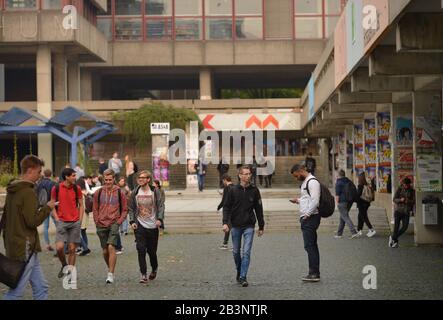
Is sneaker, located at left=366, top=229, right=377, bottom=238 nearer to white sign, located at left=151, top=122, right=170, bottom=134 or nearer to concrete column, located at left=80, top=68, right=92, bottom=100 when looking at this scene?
white sign, located at left=151, top=122, right=170, bottom=134

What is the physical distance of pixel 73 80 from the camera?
55.3m

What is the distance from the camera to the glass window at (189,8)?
56.1 metres

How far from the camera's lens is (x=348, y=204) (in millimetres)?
20469

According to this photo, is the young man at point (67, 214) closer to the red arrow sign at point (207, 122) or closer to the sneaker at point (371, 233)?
the sneaker at point (371, 233)

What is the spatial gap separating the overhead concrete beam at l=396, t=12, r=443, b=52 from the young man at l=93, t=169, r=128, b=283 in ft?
14.8

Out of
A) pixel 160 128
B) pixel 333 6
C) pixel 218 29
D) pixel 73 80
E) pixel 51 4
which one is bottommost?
pixel 160 128

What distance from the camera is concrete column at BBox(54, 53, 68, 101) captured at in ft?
171

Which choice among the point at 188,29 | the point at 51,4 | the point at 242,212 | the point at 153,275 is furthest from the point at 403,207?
the point at 188,29

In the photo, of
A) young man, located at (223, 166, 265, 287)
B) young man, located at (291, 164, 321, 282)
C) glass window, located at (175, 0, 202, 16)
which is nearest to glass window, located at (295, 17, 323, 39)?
glass window, located at (175, 0, 202, 16)

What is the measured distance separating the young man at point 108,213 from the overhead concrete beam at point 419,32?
4.52 m

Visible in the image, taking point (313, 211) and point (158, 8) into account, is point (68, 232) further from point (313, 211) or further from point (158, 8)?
point (158, 8)

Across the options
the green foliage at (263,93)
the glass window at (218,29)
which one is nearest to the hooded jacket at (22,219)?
the glass window at (218,29)

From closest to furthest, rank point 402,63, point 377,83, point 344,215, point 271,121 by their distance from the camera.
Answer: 1. point 402,63
2. point 377,83
3. point 344,215
4. point 271,121

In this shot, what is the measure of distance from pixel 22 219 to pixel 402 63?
873 cm
